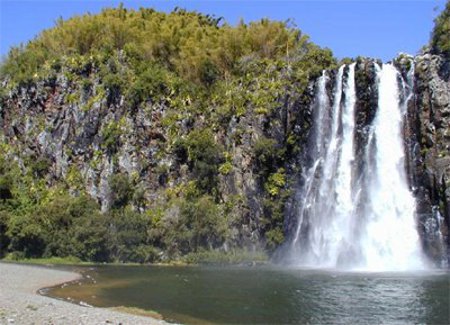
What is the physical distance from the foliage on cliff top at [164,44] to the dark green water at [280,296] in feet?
97.4

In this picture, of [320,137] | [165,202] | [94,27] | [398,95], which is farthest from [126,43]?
[398,95]

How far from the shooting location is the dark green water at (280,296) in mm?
21156

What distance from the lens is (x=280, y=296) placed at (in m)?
Answer: 25.9

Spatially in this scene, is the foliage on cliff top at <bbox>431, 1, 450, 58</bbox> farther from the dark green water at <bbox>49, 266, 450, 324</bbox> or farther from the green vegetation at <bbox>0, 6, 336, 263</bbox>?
the dark green water at <bbox>49, 266, 450, 324</bbox>

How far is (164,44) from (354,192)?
105ft

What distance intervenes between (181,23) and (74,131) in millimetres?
20423

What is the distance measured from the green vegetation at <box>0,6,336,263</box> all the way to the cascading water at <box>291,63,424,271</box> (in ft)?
9.04

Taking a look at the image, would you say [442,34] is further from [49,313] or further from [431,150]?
[49,313]

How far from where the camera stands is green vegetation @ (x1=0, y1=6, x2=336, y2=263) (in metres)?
49.7

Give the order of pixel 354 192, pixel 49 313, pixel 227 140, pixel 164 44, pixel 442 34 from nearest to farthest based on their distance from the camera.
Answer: pixel 49 313
pixel 354 192
pixel 442 34
pixel 227 140
pixel 164 44

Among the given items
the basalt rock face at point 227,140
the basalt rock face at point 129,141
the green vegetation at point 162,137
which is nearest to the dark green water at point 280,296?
the basalt rock face at point 227,140

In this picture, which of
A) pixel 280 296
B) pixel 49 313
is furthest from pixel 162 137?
pixel 49 313

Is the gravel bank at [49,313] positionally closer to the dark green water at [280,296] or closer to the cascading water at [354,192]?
the dark green water at [280,296]

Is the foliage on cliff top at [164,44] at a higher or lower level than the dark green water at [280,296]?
higher
